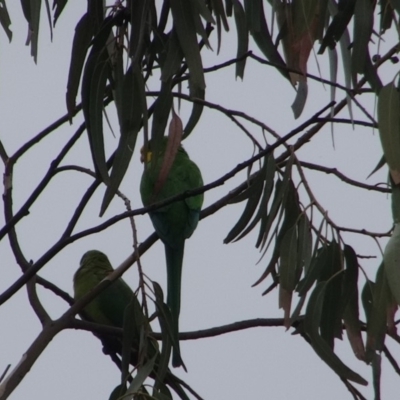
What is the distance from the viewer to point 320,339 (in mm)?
1853

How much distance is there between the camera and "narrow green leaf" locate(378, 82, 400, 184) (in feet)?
5.15

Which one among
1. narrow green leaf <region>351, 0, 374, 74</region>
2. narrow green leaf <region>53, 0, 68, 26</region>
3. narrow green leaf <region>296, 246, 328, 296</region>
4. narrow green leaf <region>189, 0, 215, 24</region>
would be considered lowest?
narrow green leaf <region>296, 246, 328, 296</region>

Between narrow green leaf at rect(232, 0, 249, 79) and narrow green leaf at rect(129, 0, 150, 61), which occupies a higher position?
narrow green leaf at rect(232, 0, 249, 79)

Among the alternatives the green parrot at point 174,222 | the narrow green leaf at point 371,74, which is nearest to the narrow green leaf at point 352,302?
the narrow green leaf at point 371,74

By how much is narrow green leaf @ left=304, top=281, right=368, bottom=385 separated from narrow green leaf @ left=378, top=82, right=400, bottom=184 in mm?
384

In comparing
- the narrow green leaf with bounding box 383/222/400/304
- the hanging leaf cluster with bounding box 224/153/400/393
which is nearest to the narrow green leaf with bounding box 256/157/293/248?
the hanging leaf cluster with bounding box 224/153/400/393

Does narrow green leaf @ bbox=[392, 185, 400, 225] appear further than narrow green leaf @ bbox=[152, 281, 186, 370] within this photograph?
No

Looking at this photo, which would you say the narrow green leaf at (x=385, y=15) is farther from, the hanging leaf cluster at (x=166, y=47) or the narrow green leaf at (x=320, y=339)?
the narrow green leaf at (x=320, y=339)

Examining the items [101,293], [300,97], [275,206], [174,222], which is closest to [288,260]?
[275,206]

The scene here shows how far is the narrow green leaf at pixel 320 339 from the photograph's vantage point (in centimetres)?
180

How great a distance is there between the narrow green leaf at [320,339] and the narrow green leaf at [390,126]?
0.38m

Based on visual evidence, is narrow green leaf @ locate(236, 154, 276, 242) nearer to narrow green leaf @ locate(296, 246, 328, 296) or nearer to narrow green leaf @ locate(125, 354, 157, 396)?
narrow green leaf @ locate(296, 246, 328, 296)

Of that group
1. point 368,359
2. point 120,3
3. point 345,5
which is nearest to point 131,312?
point 368,359

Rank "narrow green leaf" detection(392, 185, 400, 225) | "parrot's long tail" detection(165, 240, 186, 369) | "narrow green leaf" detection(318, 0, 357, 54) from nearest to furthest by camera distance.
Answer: "narrow green leaf" detection(392, 185, 400, 225) → "narrow green leaf" detection(318, 0, 357, 54) → "parrot's long tail" detection(165, 240, 186, 369)
